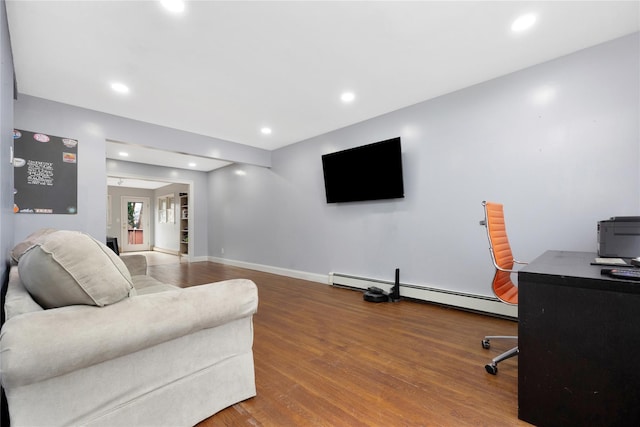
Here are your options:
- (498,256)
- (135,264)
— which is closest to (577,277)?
(498,256)

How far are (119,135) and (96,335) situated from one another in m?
3.69

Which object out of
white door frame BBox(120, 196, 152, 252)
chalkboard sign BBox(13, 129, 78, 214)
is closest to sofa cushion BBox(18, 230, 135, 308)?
chalkboard sign BBox(13, 129, 78, 214)

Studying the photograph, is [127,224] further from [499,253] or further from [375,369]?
[499,253]

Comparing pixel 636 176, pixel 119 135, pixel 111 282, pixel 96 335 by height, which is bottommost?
pixel 96 335

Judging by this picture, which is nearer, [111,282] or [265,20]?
[111,282]

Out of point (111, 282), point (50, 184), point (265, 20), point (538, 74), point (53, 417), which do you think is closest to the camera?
point (53, 417)

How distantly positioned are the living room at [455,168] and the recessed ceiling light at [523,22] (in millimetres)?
746

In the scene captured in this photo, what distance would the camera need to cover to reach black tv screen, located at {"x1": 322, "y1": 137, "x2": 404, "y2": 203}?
3.64m

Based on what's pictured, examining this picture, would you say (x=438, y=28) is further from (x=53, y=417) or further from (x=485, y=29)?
(x=53, y=417)

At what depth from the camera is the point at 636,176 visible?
2.25 metres

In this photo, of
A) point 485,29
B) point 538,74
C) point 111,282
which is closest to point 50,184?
point 111,282

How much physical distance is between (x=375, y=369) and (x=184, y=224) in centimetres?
808

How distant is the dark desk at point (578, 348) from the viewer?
1190mm

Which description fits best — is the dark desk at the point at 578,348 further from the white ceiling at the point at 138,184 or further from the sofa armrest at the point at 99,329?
the white ceiling at the point at 138,184
